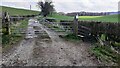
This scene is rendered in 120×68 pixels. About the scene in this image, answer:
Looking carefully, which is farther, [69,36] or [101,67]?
[69,36]

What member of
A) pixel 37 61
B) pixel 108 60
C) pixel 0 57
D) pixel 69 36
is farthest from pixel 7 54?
pixel 69 36

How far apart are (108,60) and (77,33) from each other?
7169 mm

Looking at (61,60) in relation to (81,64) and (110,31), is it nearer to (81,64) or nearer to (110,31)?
(81,64)

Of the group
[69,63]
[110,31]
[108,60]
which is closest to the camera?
[69,63]

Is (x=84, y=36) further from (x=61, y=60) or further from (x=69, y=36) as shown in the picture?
(x=61, y=60)

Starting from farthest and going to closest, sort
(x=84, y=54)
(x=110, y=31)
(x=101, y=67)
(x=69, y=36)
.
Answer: (x=69, y=36) < (x=110, y=31) < (x=84, y=54) < (x=101, y=67)

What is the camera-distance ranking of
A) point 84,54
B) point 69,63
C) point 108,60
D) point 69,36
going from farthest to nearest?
point 69,36
point 84,54
point 108,60
point 69,63

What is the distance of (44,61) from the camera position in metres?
8.07

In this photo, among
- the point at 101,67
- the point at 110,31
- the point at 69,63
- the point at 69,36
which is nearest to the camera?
the point at 101,67

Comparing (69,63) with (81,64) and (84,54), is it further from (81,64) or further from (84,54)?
(84,54)

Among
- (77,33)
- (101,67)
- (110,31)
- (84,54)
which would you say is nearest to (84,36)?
A: (77,33)

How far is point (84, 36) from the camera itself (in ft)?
49.7

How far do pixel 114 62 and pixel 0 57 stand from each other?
4.39 m

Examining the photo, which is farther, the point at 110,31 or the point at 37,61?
the point at 110,31
